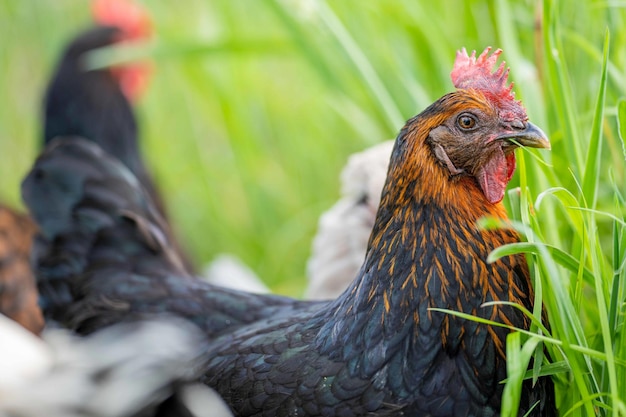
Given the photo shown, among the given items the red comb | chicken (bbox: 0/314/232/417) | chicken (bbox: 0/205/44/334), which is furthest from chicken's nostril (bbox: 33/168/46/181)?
the red comb

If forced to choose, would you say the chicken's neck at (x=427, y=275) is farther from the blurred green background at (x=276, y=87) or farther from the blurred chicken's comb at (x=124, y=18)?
the blurred chicken's comb at (x=124, y=18)

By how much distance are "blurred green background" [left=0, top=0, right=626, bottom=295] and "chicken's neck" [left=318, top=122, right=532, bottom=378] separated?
0.50m

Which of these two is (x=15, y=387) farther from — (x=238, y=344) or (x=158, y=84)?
(x=158, y=84)

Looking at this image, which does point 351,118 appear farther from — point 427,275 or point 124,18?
point 124,18

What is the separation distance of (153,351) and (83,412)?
9.1 inches

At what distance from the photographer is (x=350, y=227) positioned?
2.95 meters

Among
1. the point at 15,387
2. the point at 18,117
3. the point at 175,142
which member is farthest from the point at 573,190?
the point at 18,117

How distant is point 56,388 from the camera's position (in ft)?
7.24

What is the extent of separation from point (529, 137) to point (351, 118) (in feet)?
4.34

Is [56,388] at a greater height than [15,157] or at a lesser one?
lesser

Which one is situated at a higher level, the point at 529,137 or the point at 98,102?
the point at 98,102

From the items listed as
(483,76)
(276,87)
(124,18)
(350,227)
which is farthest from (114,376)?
(276,87)

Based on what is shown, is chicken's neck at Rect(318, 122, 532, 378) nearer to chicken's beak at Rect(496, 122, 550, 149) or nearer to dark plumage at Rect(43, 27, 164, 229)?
chicken's beak at Rect(496, 122, 550, 149)

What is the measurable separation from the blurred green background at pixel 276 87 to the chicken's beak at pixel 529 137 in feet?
1.41
